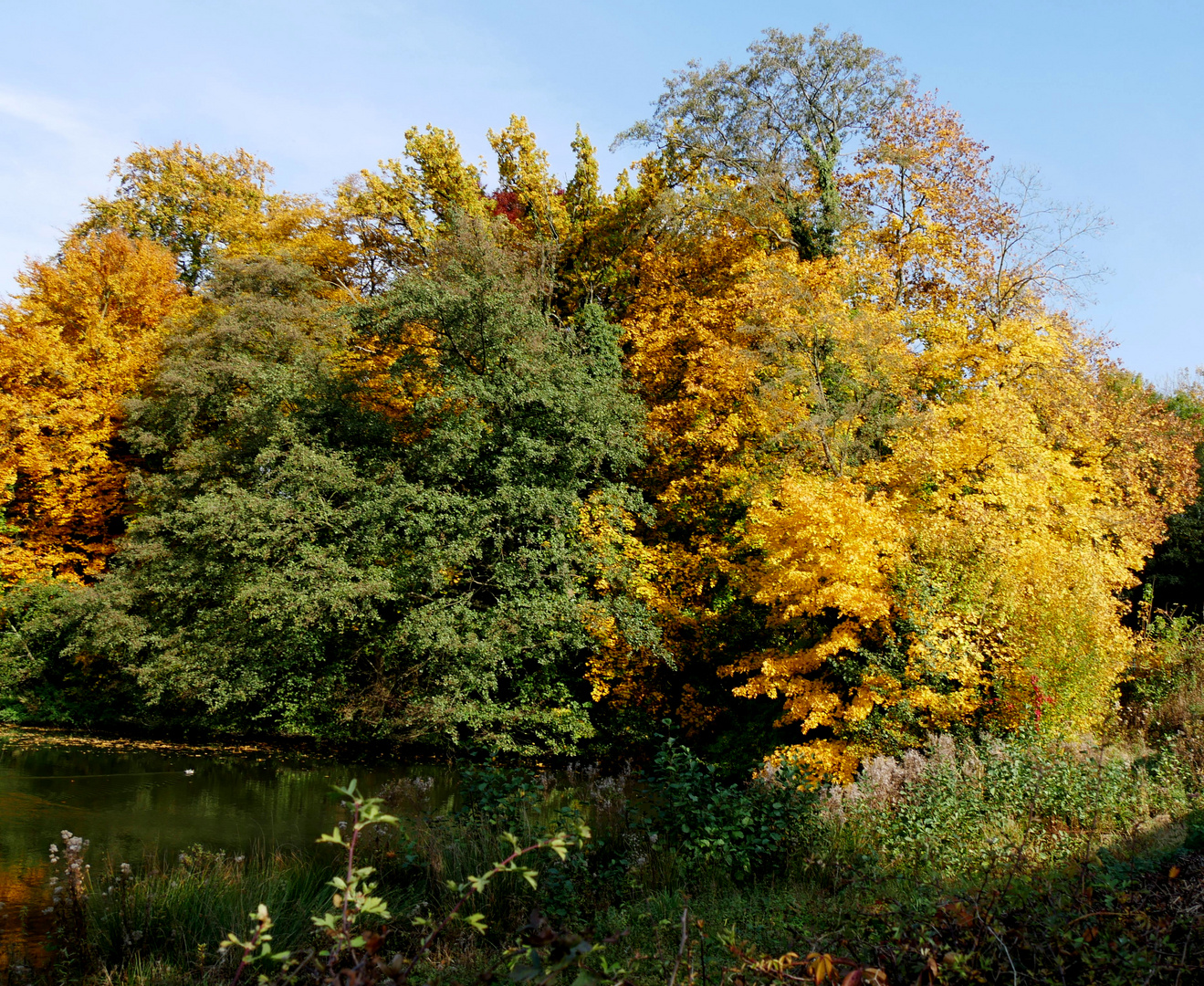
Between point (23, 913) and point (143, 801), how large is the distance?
242 inches

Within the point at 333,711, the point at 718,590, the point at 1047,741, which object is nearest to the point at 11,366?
the point at 333,711

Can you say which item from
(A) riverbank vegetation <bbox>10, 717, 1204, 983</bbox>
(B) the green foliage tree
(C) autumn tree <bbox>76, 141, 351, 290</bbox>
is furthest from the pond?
(C) autumn tree <bbox>76, 141, 351, 290</bbox>

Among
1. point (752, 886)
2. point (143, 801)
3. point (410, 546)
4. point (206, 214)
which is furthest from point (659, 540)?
point (206, 214)

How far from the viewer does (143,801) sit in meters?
12.6

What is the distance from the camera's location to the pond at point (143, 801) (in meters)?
9.09

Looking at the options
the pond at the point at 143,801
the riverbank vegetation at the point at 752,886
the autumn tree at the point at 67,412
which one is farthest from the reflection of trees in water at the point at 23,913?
the autumn tree at the point at 67,412

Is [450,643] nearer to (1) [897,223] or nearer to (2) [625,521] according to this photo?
Answer: (2) [625,521]

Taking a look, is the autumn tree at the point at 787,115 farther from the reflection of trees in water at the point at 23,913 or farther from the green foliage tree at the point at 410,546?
the reflection of trees in water at the point at 23,913

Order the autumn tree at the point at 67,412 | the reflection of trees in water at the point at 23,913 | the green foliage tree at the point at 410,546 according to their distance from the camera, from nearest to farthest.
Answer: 1. the reflection of trees in water at the point at 23,913
2. the green foliage tree at the point at 410,546
3. the autumn tree at the point at 67,412

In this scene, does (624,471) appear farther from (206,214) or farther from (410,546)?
(206,214)

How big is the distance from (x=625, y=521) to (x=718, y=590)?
2.35 metres

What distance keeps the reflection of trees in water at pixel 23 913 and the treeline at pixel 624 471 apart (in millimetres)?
6560

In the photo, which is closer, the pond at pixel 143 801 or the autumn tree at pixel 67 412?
the pond at pixel 143 801

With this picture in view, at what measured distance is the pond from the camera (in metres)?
9.09
